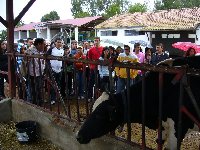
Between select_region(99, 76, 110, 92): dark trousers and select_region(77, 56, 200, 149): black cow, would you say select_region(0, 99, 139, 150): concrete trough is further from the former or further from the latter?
select_region(99, 76, 110, 92): dark trousers

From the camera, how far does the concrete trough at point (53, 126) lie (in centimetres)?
438

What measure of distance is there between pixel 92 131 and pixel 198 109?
4.30 feet

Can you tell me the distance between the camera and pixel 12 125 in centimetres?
662

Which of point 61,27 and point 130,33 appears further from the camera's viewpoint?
point 130,33

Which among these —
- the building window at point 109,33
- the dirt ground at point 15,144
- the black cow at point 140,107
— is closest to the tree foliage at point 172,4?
the building window at point 109,33

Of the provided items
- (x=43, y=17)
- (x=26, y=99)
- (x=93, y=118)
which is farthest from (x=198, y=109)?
(x=43, y=17)

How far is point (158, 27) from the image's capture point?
88.9ft

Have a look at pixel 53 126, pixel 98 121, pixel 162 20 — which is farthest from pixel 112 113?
pixel 162 20

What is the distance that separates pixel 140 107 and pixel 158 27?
23976mm

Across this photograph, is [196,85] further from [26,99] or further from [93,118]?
[26,99]

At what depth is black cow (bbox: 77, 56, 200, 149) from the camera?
11.9ft

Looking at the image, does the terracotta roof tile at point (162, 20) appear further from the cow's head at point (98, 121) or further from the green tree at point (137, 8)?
the green tree at point (137, 8)

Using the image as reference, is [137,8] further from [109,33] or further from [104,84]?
[104,84]

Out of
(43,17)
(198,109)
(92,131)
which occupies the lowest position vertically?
(92,131)
